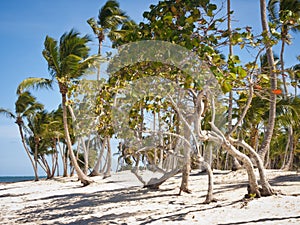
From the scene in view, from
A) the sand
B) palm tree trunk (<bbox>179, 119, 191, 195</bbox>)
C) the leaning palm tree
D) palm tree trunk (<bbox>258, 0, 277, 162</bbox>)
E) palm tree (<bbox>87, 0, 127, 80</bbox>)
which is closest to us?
the sand

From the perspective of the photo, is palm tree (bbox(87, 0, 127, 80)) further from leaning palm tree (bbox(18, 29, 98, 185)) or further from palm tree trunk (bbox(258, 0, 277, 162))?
palm tree trunk (bbox(258, 0, 277, 162))

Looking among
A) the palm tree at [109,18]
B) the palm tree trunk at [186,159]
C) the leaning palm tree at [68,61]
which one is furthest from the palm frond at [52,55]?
the palm tree trunk at [186,159]

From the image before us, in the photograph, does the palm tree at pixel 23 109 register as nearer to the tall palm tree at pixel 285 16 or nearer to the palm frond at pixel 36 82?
the palm frond at pixel 36 82

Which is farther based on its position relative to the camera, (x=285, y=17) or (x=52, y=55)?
(x=52, y=55)

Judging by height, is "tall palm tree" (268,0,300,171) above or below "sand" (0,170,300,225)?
above

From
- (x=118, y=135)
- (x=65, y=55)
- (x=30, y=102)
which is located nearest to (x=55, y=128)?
(x=30, y=102)

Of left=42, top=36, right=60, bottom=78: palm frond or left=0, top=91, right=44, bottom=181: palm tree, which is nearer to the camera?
left=42, top=36, right=60, bottom=78: palm frond

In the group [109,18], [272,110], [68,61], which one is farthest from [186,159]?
[109,18]

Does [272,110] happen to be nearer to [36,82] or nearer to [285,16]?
[285,16]

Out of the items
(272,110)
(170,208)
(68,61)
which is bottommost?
(170,208)

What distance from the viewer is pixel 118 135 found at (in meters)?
9.83

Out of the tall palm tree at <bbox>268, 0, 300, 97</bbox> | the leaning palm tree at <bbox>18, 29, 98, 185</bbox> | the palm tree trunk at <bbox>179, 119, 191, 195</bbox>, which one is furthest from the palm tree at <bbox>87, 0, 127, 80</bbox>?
the palm tree trunk at <bbox>179, 119, 191, 195</bbox>

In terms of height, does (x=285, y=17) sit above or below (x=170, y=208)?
above

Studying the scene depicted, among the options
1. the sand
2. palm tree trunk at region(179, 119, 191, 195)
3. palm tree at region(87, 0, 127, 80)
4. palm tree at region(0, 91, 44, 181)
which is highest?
palm tree at region(87, 0, 127, 80)
